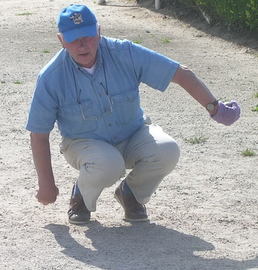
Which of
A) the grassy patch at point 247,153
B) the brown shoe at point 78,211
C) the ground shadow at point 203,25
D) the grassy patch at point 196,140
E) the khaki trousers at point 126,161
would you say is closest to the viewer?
the khaki trousers at point 126,161

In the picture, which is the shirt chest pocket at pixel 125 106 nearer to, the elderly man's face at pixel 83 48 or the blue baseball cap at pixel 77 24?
the elderly man's face at pixel 83 48

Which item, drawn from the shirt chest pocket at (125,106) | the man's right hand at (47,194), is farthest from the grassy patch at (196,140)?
the man's right hand at (47,194)

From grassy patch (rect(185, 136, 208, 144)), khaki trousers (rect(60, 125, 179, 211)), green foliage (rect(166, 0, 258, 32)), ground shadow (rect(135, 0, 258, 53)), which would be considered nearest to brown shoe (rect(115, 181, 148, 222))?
khaki trousers (rect(60, 125, 179, 211))

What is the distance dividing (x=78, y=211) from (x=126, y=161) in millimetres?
413

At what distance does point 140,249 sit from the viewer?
5.00 m

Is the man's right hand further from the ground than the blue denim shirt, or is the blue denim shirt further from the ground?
the blue denim shirt

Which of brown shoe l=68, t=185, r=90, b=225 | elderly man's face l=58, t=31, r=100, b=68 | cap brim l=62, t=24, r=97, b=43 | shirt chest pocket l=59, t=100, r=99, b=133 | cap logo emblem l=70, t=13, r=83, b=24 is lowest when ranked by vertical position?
brown shoe l=68, t=185, r=90, b=225

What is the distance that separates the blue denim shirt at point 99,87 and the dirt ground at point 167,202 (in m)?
0.62

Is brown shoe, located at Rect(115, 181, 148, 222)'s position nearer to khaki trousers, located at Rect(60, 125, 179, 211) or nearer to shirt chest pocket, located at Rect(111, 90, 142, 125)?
khaki trousers, located at Rect(60, 125, 179, 211)

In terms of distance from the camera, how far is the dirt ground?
16.0 ft

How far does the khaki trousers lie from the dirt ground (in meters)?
0.24

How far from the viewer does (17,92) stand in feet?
29.7

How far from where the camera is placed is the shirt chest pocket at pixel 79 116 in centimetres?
520

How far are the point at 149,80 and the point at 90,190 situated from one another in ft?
2.36
